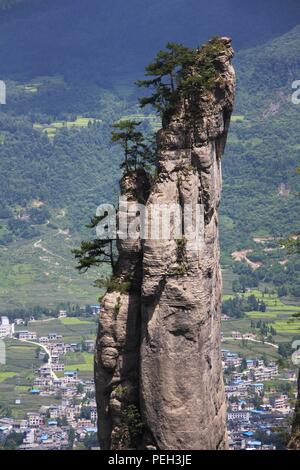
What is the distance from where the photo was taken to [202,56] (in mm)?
44812

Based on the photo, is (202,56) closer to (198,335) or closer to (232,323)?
(198,335)

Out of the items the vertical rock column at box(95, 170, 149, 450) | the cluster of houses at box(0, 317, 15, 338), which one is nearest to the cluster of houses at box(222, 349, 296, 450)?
the cluster of houses at box(0, 317, 15, 338)

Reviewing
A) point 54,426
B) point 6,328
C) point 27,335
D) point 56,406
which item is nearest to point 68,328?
point 27,335

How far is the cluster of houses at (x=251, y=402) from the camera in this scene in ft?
288

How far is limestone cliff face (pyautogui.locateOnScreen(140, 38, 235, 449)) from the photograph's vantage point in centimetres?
4356

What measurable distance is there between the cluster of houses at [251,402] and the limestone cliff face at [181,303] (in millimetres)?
33824

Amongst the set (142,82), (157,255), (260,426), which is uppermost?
(142,82)

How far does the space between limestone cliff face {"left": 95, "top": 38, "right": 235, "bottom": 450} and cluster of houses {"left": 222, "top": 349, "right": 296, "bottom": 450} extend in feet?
109

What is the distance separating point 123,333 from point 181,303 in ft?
7.79

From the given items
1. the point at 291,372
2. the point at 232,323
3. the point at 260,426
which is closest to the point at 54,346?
the point at 232,323

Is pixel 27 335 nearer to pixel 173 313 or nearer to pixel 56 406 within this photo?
pixel 56 406

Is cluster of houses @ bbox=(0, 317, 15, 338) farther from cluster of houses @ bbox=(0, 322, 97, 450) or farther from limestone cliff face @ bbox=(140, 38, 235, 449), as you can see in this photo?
limestone cliff face @ bbox=(140, 38, 235, 449)
